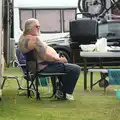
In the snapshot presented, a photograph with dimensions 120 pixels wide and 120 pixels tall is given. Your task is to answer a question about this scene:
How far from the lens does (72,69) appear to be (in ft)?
24.5

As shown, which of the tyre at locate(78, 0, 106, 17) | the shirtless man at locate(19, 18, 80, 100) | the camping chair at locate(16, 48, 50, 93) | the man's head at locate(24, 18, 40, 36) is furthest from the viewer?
the tyre at locate(78, 0, 106, 17)

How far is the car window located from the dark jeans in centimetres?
702

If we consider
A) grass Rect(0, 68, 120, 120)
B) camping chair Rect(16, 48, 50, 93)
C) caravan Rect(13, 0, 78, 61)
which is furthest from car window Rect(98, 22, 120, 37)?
grass Rect(0, 68, 120, 120)

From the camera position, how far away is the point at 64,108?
265 inches

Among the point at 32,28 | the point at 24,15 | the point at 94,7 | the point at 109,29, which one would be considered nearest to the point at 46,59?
the point at 32,28

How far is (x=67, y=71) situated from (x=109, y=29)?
23.6 feet

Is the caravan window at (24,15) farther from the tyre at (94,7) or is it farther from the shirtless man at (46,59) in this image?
the shirtless man at (46,59)

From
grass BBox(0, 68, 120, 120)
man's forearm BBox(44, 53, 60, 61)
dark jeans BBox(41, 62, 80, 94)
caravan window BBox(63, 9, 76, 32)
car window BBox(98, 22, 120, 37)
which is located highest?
caravan window BBox(63, 9, 76, 32)

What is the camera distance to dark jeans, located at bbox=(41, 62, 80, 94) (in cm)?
742

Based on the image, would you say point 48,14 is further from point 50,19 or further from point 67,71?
point 67,71

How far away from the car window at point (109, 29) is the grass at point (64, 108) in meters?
6.22

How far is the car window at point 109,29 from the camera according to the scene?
566 inches

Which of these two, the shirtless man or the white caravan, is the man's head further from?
the white caravan

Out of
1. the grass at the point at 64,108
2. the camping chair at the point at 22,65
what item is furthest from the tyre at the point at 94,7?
the grass at the point at 64,108
